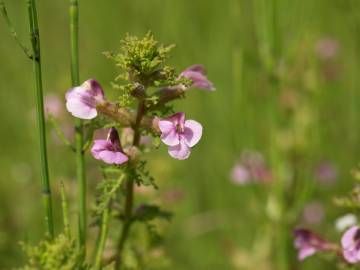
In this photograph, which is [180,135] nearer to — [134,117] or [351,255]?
[134,117]

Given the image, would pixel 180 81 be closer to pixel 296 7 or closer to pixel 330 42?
pixel 296 7

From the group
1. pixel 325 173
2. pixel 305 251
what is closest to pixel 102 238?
pixel 305 251

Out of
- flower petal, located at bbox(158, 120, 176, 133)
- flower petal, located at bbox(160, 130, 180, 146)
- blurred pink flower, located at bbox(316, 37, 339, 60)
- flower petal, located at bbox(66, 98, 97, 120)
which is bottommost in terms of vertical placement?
flower petal, located at bbox(160, 130, 180, 146)

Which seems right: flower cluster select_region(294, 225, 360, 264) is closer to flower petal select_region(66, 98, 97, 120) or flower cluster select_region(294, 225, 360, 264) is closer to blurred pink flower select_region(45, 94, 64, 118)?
flower petal select_region(66, 98, 97, 120)

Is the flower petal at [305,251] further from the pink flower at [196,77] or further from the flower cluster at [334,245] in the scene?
the pink flower at [196,77]

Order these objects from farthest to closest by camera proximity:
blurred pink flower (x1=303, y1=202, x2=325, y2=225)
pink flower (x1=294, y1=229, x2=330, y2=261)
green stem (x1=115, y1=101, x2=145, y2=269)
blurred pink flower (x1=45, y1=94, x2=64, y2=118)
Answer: blurred pink flower (x1=303, y1=202, x2=325, y2=225), blurred pink flower (x1=45, y1=94, x2=64, y2=118), pink flower (x1=294, y1=229, x2=330, y2=261), green stem (x1=115, y1=101, x2=145, y2=269)

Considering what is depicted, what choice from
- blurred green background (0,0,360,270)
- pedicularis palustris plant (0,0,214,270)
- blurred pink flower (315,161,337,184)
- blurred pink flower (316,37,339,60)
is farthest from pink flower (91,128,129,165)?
blurred pink flower (316,37,339,60)

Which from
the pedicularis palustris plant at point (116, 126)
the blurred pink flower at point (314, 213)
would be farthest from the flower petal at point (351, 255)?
the blurred pink flower at point (314, 213)
